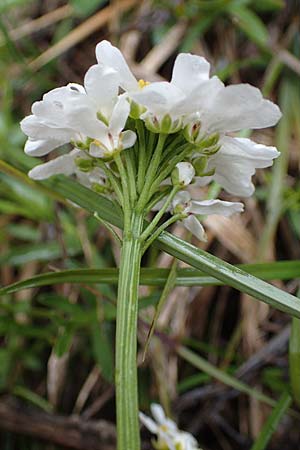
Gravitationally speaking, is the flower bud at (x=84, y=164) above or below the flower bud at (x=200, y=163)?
below

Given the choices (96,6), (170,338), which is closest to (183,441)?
(170,338)

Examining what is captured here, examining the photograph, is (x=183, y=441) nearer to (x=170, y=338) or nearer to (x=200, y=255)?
(x=170, y=338)

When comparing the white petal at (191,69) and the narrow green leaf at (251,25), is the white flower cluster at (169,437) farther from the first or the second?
the narrow green leaf at (251,25)

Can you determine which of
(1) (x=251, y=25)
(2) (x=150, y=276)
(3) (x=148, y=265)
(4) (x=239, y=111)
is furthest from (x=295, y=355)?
(1) (x=251, y=25)

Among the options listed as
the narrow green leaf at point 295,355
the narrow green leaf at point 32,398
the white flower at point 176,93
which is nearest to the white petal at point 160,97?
the white flower at point 176,93

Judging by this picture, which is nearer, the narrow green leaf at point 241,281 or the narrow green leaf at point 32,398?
the narrow green leaf at point 241,281

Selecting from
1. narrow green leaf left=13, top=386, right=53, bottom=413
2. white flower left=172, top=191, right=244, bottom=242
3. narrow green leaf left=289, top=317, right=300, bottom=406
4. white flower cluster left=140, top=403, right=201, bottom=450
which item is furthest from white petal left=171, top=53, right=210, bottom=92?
narrow green leaf left=13, top=386, right=53, bottom=413
